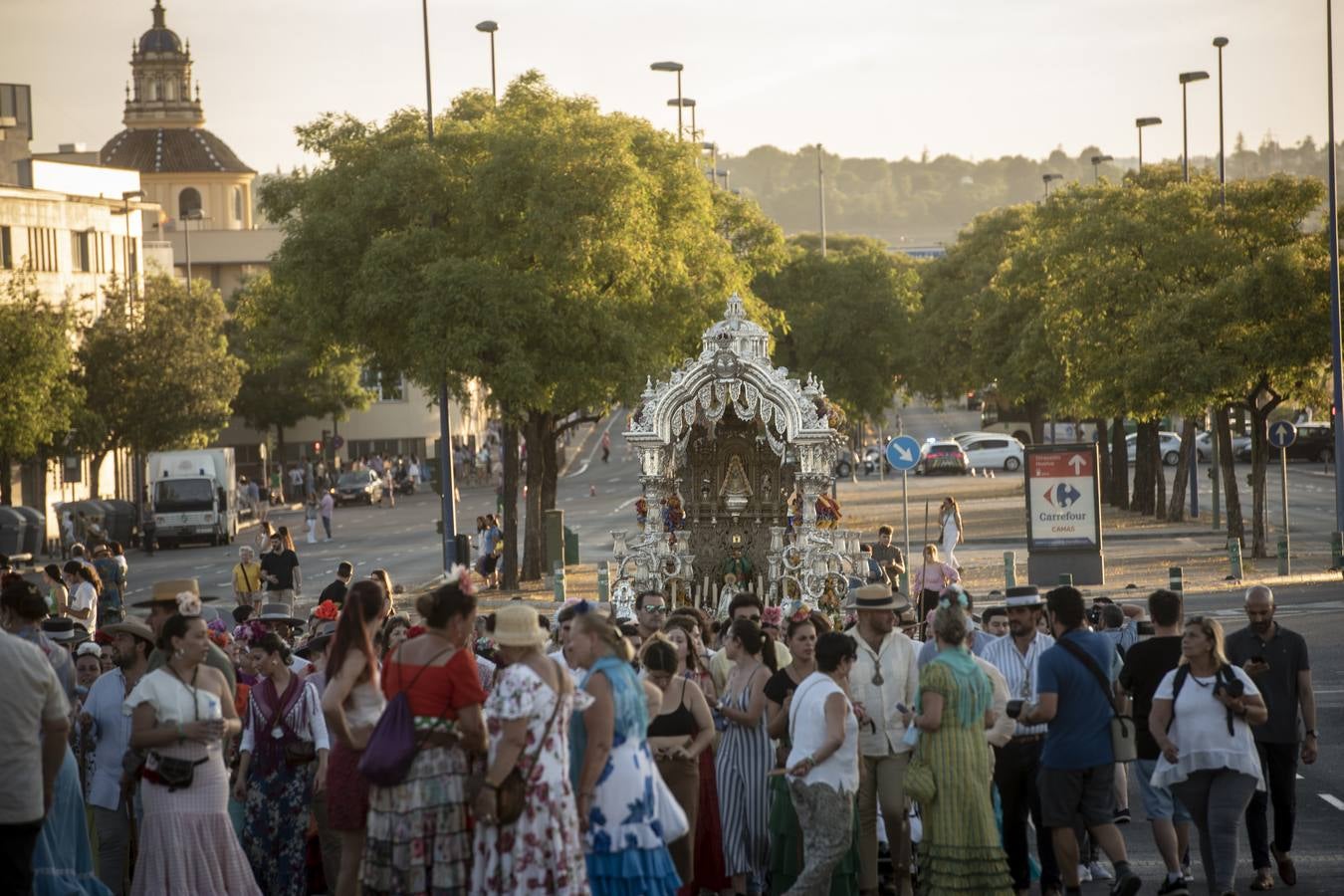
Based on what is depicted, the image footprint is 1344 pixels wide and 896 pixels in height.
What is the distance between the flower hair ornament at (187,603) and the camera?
1142cm

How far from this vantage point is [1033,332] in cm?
5212

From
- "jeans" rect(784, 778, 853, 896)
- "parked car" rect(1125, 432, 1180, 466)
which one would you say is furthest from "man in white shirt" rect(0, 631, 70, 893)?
"parked car" rect(1125, 432, 1180, 466)

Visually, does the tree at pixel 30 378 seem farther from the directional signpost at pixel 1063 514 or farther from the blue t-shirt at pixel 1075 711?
the blue t-shirt at pixel 1075 711

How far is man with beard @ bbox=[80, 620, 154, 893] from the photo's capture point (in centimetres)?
1153

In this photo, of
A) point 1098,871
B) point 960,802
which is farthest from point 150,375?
point 960,802

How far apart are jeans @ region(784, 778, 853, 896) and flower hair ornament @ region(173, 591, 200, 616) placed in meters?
3.32

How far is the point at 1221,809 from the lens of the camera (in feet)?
38.0

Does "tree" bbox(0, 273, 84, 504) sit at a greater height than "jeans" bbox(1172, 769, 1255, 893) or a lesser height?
greater

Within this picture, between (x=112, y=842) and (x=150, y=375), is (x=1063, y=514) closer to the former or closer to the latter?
(x=112, y=842)

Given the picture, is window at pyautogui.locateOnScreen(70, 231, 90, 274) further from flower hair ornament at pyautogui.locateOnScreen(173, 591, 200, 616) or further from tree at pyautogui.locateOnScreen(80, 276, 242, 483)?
flower hair ornament at pyautogui.locateOnScreen(173, 591, 200, 616)

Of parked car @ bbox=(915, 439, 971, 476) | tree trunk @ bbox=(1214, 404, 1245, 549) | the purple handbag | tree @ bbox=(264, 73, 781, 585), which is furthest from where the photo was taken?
parked car @ bbox=(915, 439, 971, 476)

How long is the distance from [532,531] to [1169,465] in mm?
38057

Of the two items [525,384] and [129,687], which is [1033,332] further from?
[129,687]

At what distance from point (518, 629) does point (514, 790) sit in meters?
0.69
